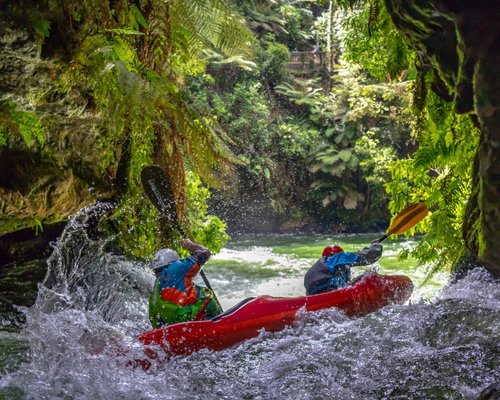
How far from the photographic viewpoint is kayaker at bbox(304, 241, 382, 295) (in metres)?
5.47

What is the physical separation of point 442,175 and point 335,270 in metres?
1.71

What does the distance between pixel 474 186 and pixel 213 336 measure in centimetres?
218

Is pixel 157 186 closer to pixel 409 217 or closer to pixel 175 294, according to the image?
pixel 175 294

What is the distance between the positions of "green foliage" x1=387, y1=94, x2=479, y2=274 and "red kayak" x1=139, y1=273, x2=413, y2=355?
76 centimetres

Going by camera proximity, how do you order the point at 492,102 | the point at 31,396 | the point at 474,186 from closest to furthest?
1. the point at 492,102
2. the point at 31,396
3. the point at 474,186

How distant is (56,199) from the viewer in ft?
18.0

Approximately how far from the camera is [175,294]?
189 inches

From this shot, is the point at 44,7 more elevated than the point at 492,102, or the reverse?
the point at 44,7

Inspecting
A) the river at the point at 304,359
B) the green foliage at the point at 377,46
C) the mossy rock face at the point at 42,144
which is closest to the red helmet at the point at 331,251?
the river at the point at 304,359

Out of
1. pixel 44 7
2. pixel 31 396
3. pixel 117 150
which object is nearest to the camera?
pixel 31 396

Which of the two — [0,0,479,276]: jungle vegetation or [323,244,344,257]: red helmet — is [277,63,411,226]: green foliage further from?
[323,244,344,257]: red helmet

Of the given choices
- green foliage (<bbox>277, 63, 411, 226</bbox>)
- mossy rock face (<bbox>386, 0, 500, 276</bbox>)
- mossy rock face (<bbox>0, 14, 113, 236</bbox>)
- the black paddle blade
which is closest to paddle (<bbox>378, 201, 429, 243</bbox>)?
mossy rock face (<bbox>386, 0, 500, 276</bbox>)

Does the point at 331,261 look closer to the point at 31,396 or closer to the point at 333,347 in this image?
the point at 333,347

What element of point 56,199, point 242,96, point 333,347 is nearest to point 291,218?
point 242,96
